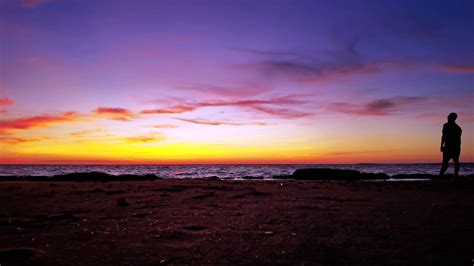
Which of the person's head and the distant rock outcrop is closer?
the person's head

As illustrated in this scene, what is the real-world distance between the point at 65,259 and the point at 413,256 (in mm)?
3638

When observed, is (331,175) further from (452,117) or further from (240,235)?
(240,235)

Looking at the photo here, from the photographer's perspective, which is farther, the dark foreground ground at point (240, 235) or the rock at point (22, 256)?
the dark foreground ground at point (240, 235)

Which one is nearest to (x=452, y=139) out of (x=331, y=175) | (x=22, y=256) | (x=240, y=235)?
(x=240, y=235)

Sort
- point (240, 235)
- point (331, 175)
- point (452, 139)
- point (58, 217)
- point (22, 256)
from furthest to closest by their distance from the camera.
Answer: point (331, 175) < point (452, 139) < point (58, 217) < point (240, 235) < point (22, 256)

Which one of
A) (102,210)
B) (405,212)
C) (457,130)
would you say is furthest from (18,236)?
(457,130)

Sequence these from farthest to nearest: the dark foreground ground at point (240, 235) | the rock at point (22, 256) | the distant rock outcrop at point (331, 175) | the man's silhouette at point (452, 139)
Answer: the distant rock outcrop at point (331, 175)
the man's silhouette at point (452, 139)
the dark foreground ground at point (240, 235)
the rock at point (22, 256)

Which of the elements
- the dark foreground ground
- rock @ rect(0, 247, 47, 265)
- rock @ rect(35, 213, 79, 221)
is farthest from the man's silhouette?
rock @ rect(0, 247, 47, 265)

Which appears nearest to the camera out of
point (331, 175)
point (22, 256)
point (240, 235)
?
point (22, 256)

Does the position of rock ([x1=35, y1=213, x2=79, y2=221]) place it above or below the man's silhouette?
below

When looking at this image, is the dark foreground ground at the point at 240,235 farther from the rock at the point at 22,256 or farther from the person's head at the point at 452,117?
the person's head at the point at 452,117

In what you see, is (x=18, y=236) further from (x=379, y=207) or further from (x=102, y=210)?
(x=379, y=207)

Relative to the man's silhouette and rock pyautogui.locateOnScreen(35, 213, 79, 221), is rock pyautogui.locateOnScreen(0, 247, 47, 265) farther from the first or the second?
the man's silhouette

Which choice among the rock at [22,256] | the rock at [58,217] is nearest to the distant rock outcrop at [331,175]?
the rock at [58,217]
